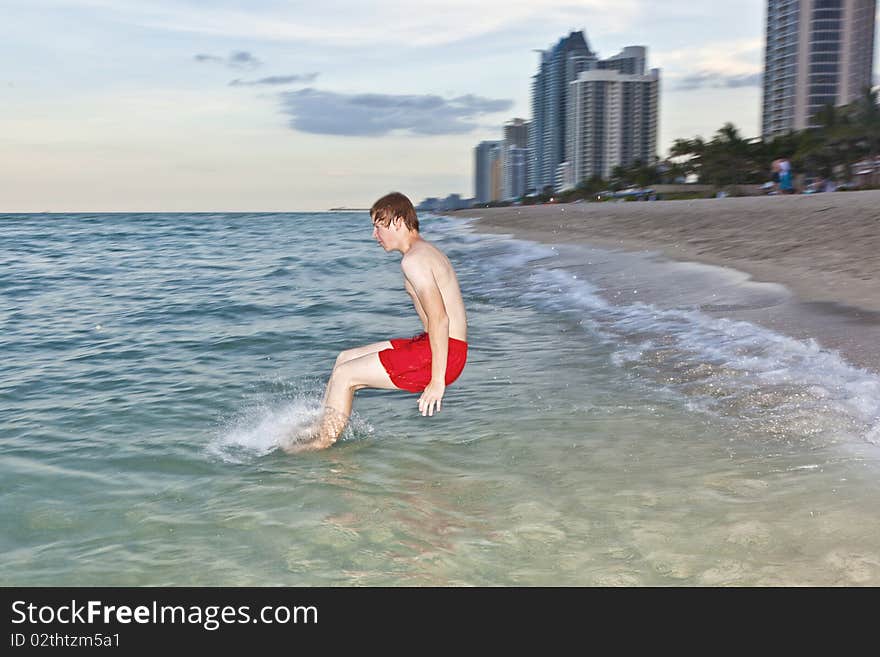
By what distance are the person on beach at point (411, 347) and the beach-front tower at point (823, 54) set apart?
163 meters

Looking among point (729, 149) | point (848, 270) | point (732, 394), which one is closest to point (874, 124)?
point (729, 149)

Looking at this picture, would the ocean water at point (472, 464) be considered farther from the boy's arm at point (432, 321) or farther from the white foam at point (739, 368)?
the boy's arm at point (432, 321)

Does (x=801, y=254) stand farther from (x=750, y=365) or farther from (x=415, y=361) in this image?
(x=415, y=361)

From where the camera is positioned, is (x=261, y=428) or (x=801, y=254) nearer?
(x=261, y=428)

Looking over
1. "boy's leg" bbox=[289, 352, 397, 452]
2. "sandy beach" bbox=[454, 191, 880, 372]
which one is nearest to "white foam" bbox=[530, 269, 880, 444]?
"sandy beach" bbox=[454, 191, 880, 372]

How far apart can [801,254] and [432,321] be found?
12264 mm

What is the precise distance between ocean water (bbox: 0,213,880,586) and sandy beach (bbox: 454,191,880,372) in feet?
2.04

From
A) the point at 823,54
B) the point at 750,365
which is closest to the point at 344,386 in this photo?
the point at 750,365

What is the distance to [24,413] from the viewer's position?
264 inches

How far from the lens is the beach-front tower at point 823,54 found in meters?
150

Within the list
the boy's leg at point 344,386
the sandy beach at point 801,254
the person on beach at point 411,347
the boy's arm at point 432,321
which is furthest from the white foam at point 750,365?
the boy's leg at point 344,386

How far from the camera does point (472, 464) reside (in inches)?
193

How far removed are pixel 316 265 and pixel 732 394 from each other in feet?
63.3

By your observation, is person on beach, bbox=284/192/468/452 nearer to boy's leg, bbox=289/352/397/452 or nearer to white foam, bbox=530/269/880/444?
boy's leg, bbox=289/352/397/452
